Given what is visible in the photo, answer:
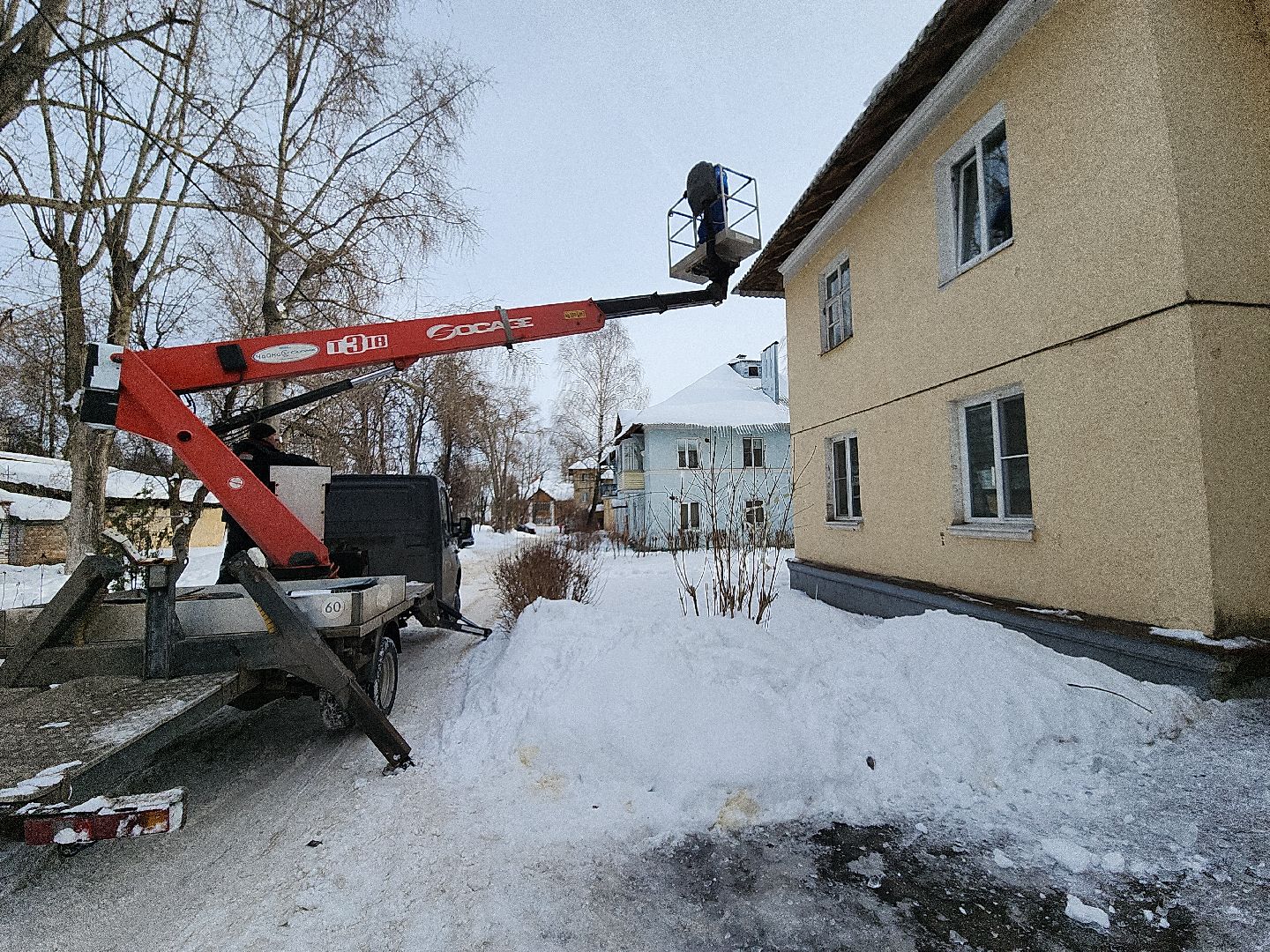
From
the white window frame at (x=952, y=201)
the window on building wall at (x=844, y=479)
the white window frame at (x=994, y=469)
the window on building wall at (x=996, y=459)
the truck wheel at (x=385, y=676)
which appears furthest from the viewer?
the window on building wall at (x=844, y=479)

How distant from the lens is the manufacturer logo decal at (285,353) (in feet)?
14.8

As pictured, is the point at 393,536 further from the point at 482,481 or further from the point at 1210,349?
the point at 482,481

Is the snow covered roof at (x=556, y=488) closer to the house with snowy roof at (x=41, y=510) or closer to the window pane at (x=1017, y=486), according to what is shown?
the house with snowy roof at (x=41, y=510)

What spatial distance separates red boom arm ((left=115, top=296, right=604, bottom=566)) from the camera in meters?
3.99

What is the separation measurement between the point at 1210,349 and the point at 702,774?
4083 mm

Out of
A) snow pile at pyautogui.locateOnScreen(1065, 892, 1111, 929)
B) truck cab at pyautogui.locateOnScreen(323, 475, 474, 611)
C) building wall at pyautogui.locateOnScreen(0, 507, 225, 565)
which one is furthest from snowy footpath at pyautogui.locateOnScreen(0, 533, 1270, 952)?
building wall at pyautogui.locateOnScreen(0, 507, 225, 565)

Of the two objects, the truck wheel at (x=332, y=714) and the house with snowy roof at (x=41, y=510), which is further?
the house with snowy roof at (x=41, y=510)

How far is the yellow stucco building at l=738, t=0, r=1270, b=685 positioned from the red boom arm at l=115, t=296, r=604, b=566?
3248 mm

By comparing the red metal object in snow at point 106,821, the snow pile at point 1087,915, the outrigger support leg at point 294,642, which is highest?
the outrigger support leg at point 294,642

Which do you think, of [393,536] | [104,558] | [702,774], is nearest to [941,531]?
[702,774]

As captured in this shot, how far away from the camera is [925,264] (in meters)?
6.63

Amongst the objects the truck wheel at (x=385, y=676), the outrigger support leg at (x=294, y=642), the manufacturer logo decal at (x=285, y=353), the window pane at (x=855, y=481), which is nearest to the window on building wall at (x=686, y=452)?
the window pane at (x=855, y=481)

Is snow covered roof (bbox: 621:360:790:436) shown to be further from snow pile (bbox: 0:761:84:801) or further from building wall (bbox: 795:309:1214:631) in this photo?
snow pile (bbox: 0:761:84:801)

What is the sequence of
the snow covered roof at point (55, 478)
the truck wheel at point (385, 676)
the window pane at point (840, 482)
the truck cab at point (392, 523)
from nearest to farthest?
the truck wheel at point (385, 676) < the truck cab at point (392, 523) < the window pane at point (840, 482) < the snow covered roof at point (55, 478)
